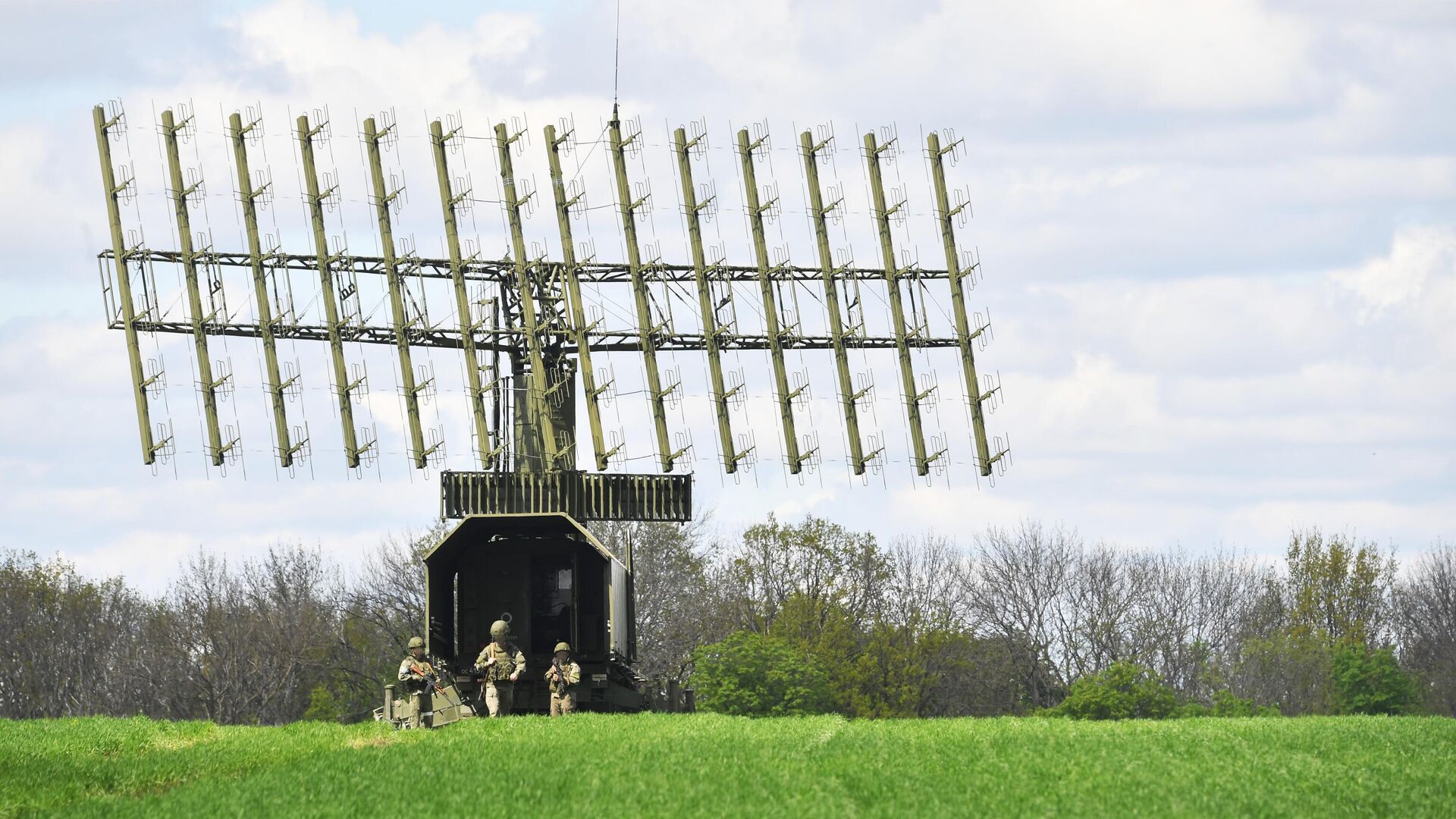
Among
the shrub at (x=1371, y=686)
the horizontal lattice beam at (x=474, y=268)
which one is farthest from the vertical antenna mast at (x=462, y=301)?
the shrub at (x=1371, y=686)

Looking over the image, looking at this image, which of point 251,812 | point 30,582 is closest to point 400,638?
point 30,582

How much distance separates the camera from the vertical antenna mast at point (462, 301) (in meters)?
39.9

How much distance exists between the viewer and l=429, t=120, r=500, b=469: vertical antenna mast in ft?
131

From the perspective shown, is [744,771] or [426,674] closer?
[744,771]

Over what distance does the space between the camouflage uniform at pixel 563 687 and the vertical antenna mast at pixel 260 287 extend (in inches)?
492

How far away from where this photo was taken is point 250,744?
2519cm

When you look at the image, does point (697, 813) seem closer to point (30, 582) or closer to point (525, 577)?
point (525, 577)

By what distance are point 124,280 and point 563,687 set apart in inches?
660

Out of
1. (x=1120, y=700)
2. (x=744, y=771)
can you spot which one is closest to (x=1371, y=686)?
(x=1120, y=700)

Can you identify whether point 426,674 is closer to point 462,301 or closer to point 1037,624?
point 462,301

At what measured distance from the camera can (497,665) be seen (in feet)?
101

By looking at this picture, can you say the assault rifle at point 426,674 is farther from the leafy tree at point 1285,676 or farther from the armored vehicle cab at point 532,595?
the leafy tree at point 1285,676

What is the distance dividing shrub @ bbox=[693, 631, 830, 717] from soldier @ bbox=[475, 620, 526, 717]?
2081 centimetres

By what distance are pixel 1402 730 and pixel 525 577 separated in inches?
640
